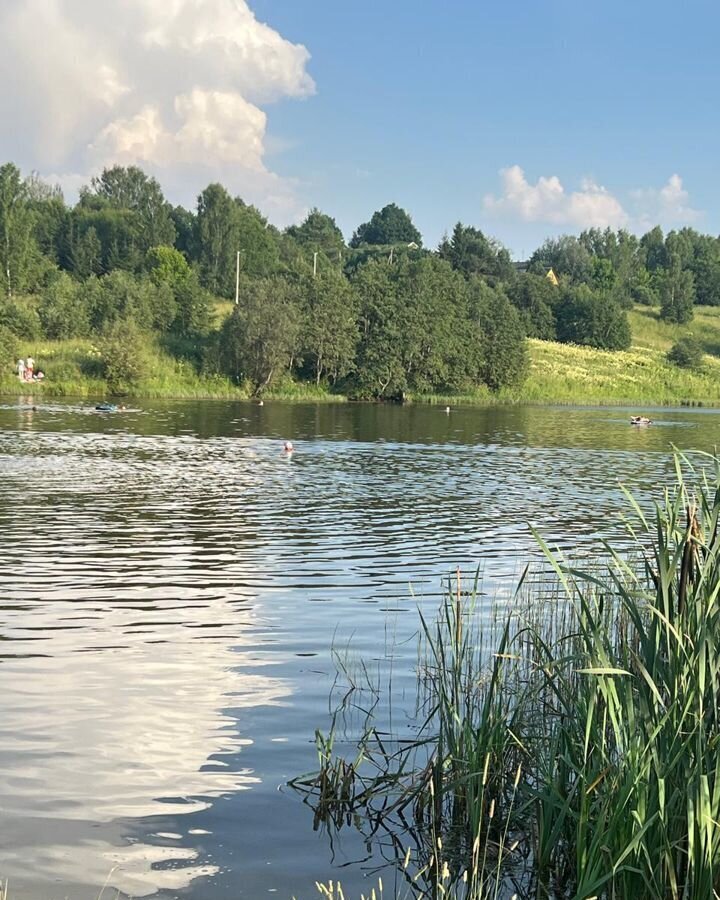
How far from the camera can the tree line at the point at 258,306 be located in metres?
85.7

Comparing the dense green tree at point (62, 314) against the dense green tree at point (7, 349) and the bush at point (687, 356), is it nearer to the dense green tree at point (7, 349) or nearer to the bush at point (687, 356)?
the dense green tree at point (7, 349)

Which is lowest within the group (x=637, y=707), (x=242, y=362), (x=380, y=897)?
(x=380, y=897)

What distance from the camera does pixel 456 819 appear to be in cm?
738

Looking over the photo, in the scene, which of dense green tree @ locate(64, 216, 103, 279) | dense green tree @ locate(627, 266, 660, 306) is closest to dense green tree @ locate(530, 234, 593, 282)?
dense green tree @ locate(627, 266, 660, 306)

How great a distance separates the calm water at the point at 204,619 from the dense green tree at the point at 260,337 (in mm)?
45836

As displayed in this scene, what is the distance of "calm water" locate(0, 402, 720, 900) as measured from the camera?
7.15 m

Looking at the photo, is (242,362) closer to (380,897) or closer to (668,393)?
(668,393)

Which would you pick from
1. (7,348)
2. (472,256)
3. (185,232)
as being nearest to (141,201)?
(185,232)

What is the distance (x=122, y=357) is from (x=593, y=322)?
230 ft

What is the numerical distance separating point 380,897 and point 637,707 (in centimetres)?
191

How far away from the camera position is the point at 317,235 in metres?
174

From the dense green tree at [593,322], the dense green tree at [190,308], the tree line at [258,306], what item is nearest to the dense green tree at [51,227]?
the tree line at [258,306]

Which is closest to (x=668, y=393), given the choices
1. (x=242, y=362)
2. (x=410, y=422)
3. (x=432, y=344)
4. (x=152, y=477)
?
(x=432, y=344)

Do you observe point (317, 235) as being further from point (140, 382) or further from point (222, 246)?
point (140, 382)
